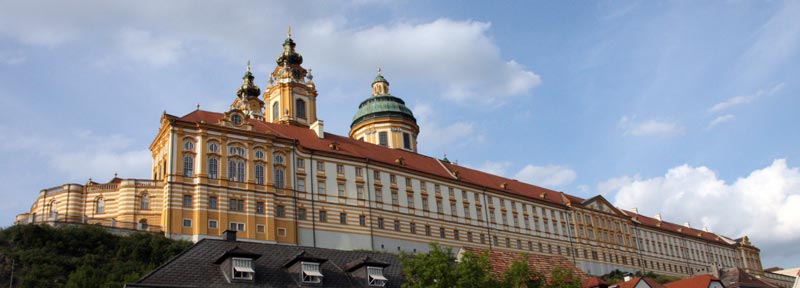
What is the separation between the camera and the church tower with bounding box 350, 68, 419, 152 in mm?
98875

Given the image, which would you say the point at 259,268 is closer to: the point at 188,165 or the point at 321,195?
the point at 188,165

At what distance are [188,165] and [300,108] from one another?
30.4 m

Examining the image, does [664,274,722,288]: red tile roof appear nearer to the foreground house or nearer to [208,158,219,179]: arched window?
the foreground house

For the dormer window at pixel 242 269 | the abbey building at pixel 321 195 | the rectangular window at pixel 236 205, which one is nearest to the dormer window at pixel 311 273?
the dormer window at pixel 242 269

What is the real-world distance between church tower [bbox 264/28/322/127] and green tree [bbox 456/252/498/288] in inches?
2137

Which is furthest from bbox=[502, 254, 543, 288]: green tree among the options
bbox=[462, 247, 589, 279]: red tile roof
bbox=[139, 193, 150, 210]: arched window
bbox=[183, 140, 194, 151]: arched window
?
bbox=[139, 193, 150, 210]: arched window

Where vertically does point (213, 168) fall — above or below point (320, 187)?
above

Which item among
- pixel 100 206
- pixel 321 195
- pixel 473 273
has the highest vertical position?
pixel 321 195

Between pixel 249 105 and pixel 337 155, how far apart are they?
104 ft

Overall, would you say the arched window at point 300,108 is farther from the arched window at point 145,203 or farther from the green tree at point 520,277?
the green tree at point 520,277

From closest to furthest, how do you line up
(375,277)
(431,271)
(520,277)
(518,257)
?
1. (431,271)
2. (520,277)
3. (375,277)
4. (518,257)

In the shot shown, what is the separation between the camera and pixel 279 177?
69.8 metres

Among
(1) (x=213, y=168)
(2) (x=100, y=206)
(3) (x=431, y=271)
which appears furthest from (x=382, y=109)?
(3) (x=431, y=271)

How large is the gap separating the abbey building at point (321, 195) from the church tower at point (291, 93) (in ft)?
0.55
